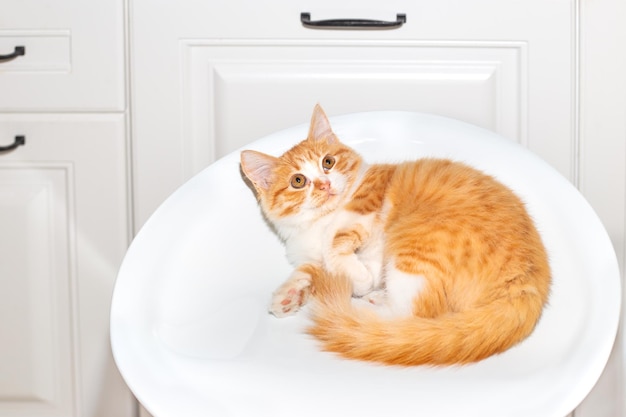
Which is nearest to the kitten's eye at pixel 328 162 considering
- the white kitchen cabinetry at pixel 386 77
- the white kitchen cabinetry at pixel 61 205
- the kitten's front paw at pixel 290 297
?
the kitten's front paw at pixel 290 297

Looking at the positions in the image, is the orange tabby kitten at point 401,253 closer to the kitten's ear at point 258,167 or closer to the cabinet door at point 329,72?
the kitten's ear at point 258,167

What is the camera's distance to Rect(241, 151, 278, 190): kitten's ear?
39.8 inches

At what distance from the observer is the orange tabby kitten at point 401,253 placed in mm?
751

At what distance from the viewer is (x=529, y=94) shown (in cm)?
128

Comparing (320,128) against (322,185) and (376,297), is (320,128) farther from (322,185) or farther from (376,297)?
(376,297)

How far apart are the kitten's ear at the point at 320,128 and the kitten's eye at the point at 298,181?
87 millimetres

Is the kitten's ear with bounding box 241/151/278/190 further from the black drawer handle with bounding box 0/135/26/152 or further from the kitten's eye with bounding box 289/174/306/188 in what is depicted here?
the black drawer handle with bounding box 0/135/26/152

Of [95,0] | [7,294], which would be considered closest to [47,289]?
[7,294]

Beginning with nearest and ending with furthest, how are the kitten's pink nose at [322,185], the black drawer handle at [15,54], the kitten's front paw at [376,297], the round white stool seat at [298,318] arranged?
the round white stool seat at [298,318] → the kitten's front paw at [376,297] → the kitten's pink nose at [322,185] → the black drawer handle at [15,54]

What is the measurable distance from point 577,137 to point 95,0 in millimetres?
857

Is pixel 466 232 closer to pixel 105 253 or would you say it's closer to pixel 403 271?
pixel 403 271

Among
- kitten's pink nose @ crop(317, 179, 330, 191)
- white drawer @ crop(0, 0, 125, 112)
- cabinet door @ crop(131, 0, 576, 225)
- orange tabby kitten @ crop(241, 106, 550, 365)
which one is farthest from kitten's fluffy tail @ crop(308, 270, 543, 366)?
white drawer @ crop(0, 0, 125, 112)

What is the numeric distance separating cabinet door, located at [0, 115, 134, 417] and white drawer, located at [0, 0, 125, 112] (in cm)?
3

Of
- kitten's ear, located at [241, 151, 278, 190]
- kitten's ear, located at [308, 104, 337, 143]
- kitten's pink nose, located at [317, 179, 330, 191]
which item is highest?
kitten's ear, located at [308, 104, 337, 143]
